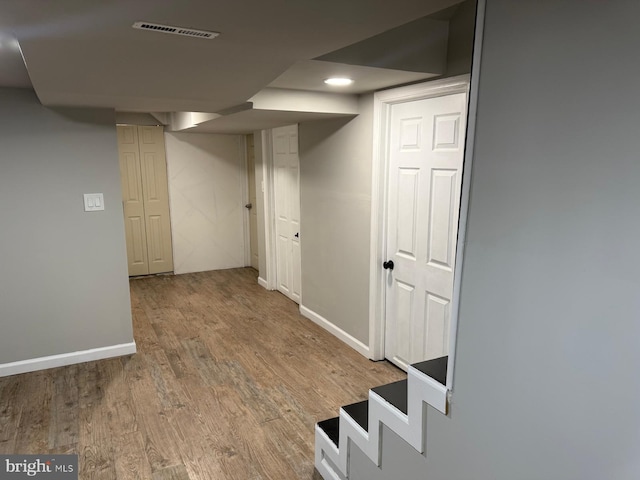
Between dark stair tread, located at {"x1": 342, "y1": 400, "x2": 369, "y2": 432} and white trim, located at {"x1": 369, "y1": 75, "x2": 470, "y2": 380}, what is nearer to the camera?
dark stair tread, located at {"x1": 342, "y1": 400, "x2": 369, "y2": 432}

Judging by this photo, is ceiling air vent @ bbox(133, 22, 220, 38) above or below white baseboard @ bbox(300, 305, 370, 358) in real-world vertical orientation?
above

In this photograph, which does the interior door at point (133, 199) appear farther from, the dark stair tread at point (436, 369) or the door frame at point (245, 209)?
the dark stair tread at point (436, 369)

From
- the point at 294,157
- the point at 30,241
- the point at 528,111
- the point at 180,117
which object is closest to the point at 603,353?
the point at 528,111

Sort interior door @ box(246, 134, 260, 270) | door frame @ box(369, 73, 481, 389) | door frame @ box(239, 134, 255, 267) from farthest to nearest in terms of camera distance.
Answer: door frame @ box(239, 134, 255, 267) < interior door @ box(246, 134, 260, 270) < door frame @ box(369, 73, 481, 389)

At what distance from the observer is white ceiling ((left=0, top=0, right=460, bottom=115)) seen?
1.25m

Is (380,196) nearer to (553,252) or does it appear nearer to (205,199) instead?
(553,252)

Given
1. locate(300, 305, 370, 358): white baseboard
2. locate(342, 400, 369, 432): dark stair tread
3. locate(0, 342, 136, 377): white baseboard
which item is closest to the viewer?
locate(342, 400, 369, 432): dark stair tread

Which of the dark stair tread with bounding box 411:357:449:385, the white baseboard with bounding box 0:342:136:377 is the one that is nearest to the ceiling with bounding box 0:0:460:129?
the dark stair tread with bounding box 411:357:449:385

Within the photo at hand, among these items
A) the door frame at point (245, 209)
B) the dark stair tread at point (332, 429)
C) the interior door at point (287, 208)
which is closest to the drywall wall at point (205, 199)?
the door frame at point (245, 209)

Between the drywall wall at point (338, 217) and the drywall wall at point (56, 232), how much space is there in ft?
5.29

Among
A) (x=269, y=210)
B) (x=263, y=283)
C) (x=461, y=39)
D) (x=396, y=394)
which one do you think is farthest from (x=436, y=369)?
(x=263, y=283)

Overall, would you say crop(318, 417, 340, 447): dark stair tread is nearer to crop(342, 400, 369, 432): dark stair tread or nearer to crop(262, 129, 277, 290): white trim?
crop(342, 400, 369, 432): dark stair tread

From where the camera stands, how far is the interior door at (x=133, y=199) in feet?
18.1

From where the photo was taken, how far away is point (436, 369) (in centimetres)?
149
